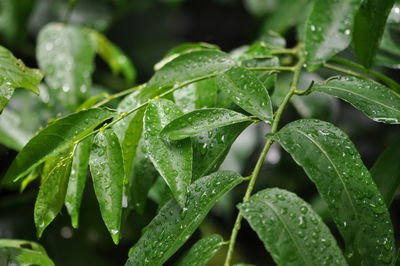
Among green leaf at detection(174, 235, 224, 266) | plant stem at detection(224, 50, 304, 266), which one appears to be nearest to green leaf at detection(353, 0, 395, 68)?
plant stem at detection(224, 50, 304, 266)

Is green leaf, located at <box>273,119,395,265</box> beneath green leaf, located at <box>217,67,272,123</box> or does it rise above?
beneath

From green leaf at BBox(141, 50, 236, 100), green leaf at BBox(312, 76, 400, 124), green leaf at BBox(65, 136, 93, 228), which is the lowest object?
green leaf at BBox(65, 136, 93, 228)

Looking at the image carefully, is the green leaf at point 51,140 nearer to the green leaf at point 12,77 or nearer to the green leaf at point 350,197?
the green leaf at point 12,77

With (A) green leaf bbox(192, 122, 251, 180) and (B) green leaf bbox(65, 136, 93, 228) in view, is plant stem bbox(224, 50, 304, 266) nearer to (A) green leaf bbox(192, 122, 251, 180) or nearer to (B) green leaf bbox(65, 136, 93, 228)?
(A) green leaf bbox(192, 122, 251, 180)

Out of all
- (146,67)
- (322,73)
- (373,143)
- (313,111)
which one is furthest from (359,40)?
(146,67)

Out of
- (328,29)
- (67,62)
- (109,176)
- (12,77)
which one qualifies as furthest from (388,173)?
(67,62)

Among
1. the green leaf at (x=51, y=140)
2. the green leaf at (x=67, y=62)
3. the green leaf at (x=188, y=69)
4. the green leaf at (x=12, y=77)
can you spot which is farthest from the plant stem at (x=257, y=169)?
the green leaf at (x=67, y=62)
